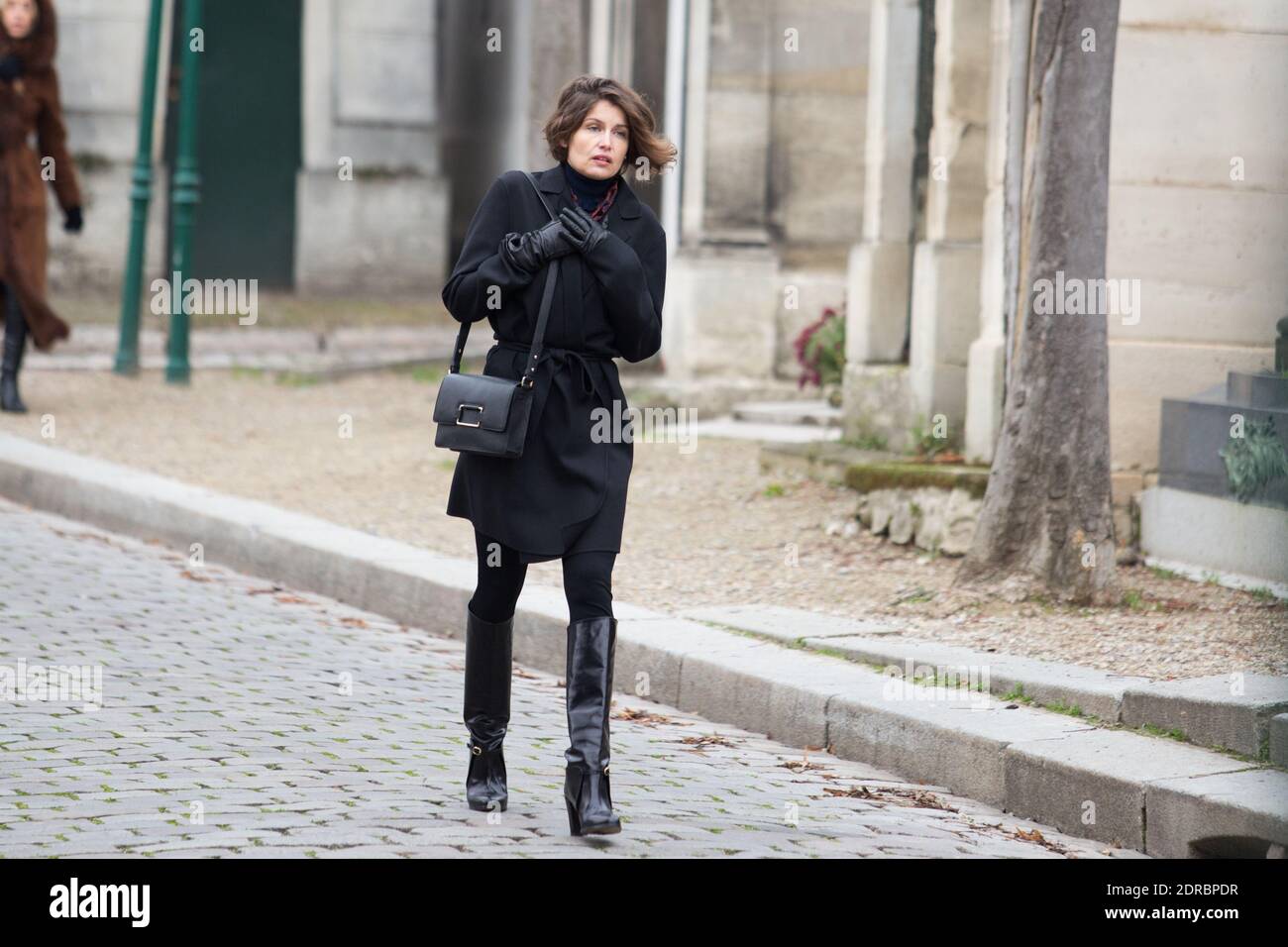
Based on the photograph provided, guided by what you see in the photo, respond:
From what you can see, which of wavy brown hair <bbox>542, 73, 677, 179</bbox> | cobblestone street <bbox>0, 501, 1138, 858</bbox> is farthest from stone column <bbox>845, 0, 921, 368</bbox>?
wavy brown hair <bbox>542, 73, 677, 179</bbox>

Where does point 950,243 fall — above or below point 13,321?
above

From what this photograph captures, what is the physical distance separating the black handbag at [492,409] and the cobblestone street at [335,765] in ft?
2.94

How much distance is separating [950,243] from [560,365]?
5210mm

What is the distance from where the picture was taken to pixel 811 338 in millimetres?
11883

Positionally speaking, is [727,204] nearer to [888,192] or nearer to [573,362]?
[888,192]

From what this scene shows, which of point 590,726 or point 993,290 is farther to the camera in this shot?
point 993,290

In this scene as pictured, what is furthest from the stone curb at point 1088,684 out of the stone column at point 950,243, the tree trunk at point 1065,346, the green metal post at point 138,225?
the green metal post at point 138,225

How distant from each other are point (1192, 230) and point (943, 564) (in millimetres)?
1783

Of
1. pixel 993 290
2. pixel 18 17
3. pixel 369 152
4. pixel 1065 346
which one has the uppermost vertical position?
pixel 18 17

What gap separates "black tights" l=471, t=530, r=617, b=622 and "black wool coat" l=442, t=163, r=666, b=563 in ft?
0.12

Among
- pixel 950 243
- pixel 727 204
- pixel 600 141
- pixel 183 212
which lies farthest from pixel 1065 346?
pixel 183 212

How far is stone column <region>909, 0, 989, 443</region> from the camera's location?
9727 mm

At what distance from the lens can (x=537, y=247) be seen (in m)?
4.91
